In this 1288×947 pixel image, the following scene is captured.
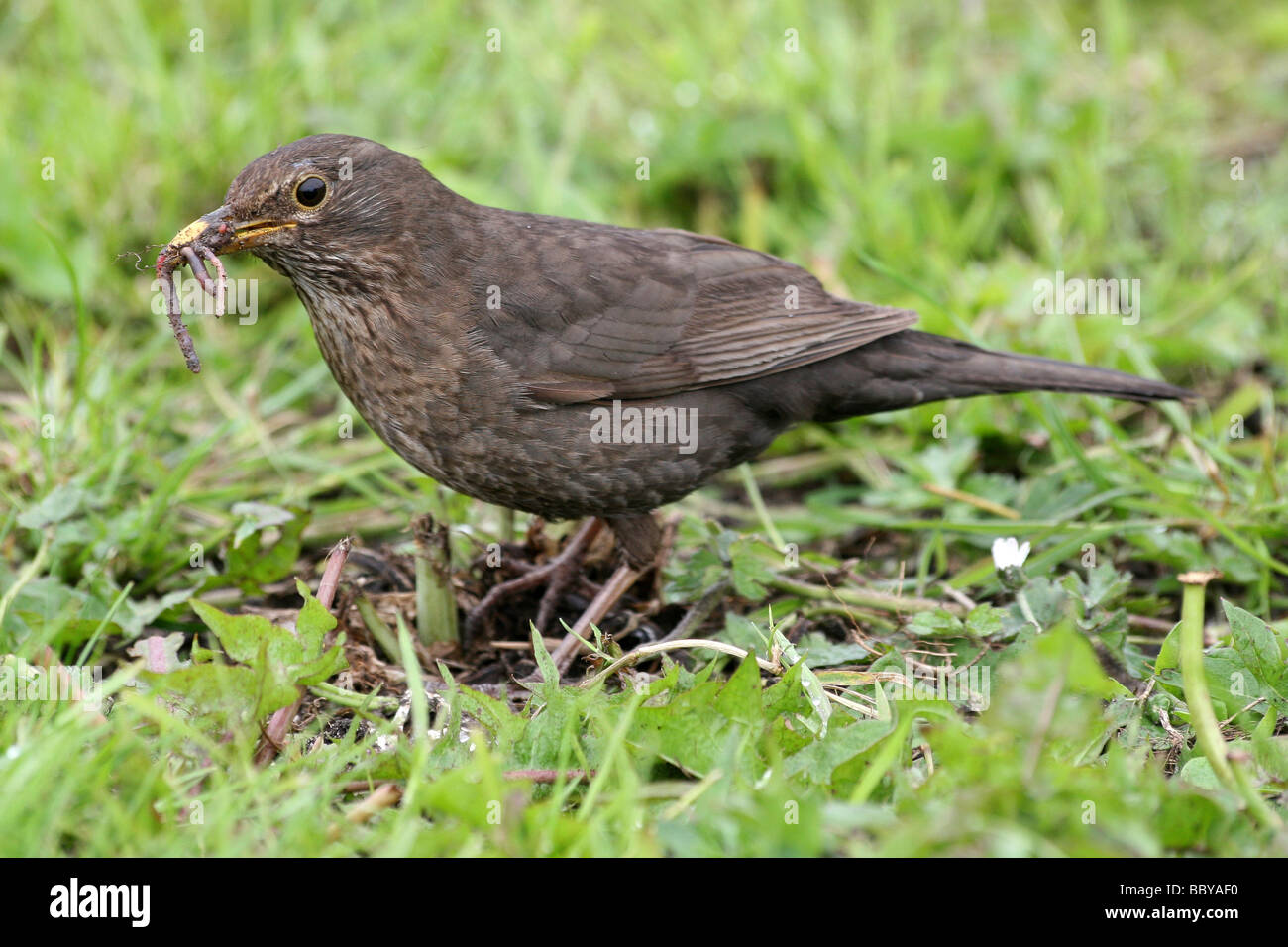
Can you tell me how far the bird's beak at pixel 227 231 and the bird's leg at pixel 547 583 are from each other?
1.31 m

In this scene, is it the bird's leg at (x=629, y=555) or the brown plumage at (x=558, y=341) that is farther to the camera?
the bird's leg at (x=629, y=555)

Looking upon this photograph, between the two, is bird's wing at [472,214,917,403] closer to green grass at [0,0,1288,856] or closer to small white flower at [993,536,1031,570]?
green grass at [0,0,1288,856]

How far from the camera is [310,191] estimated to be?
3.77 meters

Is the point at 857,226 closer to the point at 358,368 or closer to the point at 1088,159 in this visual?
the point at 1088,159

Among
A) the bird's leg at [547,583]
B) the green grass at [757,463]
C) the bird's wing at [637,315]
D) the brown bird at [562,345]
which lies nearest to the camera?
the green grass at [757,463]

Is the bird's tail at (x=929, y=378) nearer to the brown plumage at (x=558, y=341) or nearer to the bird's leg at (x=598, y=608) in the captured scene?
the brown plumage at (x=558, y=341)

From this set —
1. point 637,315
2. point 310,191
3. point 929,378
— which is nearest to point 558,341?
point 637,315

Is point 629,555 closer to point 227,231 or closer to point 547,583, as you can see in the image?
point 547,583

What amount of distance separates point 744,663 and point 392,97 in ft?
15.2

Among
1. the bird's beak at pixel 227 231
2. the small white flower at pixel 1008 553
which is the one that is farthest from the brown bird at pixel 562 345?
the small white flower at pixel 1008 553

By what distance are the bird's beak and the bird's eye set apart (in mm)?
72

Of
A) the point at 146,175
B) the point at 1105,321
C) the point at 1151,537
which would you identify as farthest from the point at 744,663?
the point at 146,175

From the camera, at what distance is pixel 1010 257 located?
591 centimetres

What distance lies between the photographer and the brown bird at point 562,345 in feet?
12.6
